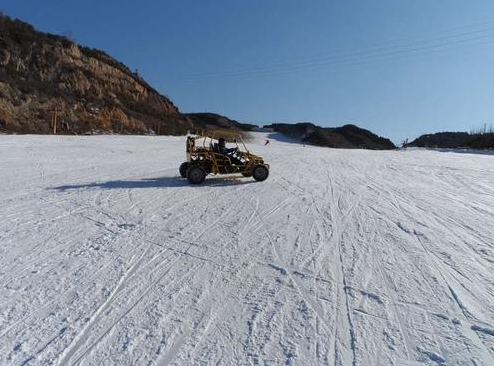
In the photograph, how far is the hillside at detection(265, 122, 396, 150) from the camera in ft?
191

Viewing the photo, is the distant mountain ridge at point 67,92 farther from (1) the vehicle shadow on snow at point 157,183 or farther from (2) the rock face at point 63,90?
(1) the vehicle shadow on snow at point 157,183

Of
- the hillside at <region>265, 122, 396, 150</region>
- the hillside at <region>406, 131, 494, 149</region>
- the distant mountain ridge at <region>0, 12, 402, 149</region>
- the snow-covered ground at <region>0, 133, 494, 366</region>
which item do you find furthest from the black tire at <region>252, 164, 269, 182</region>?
the hillside at <region>265, 122, 396, 150</region>

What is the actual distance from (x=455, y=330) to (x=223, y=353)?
2.18m

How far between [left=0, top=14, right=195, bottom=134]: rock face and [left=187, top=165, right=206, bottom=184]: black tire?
2098cm

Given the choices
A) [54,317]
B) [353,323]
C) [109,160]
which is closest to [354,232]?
[353,323]

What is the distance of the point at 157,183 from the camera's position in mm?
11219

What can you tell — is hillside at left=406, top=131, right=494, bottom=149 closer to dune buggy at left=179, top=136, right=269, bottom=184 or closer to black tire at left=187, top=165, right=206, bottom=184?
dune buggy at left=179, top=136, right=269, bottom=184

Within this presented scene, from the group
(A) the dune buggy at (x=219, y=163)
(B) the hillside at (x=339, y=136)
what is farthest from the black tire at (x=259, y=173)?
(B) the hillside at (x=339, y=136)

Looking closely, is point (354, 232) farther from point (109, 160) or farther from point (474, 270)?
point (109, 160)

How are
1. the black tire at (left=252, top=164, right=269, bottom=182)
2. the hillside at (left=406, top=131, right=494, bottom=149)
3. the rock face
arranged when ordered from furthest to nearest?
the hillside at (left=406, top=131, right=494, bottom=149)
the rock face
the black tire at (left=252, top=164, right=269, bottom=182)

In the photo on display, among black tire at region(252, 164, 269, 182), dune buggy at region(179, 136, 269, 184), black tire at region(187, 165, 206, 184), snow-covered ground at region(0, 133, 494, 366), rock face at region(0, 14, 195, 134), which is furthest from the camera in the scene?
rock face at region(0, 14, 195, 134)

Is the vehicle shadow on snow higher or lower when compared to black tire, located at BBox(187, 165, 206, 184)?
lower

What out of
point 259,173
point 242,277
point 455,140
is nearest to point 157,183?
point 259,173

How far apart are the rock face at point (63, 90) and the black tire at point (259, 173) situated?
21.6 m
